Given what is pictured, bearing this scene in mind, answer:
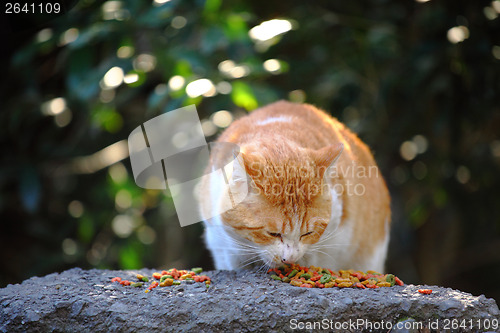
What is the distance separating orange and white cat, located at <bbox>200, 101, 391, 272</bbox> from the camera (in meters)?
3.01

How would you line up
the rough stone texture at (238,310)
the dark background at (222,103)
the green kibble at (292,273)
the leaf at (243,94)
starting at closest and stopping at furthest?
the rough stone texture at (238,310) → the green kibble at (292,273) → the leaf at (243,94) → the dark background at (222,103)

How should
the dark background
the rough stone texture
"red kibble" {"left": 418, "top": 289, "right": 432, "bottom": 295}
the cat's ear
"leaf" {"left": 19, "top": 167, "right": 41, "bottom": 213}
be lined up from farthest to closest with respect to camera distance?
1. "leaf" {"left": 19, "top": 167, "right": 41, "bottom": 213}
2. the dark background
3. the cat's ear
4. "red kibble" {"left": 418, "top": 289, "right": 432, "bottom": 295}
5. the rough stone texture

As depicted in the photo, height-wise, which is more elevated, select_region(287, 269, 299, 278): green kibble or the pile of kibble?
the pile of kibble

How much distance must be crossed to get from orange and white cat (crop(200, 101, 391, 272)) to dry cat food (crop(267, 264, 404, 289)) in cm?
7

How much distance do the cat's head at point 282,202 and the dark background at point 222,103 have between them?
1341 mm

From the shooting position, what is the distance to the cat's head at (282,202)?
118 inches

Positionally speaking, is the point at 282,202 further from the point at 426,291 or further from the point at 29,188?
the point at 29,188

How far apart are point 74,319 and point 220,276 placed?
0.80 m

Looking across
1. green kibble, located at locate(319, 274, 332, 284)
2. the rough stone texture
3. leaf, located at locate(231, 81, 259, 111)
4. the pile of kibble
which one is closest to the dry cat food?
green kibble, located at locate(319, 274, 332, 284)

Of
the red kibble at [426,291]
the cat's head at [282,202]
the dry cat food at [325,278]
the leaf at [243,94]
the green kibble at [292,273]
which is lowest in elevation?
the red kibble at [426,291]

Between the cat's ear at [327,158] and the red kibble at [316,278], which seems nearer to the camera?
the red kibble at [316,278]

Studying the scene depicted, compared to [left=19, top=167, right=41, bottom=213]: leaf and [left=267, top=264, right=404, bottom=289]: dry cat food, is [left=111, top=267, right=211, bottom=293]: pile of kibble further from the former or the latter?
[left=19, top=167, right=41, bottom=213]: leaf

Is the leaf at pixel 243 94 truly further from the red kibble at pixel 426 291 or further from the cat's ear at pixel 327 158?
the red kibble at pixel 426 291

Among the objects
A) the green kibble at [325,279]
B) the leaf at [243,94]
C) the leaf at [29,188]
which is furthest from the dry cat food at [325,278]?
the leaf at [29,188]
